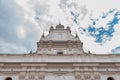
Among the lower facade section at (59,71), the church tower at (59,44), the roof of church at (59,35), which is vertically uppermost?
the roof of church at (59,35)

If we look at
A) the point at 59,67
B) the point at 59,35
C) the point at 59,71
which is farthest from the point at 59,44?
the point at 59,71

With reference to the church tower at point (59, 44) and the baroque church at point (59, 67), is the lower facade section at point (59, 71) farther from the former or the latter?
the church tower at point (59, 44)

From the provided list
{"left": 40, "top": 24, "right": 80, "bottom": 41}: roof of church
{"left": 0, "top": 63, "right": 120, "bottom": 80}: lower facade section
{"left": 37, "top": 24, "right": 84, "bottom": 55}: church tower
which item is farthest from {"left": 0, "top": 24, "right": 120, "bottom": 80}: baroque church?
{"left": 40, "top": 24, "right": 80, "bottom": 41}: roof of church

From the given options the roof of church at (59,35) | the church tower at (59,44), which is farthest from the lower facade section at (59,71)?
the roof of church at (59,35)

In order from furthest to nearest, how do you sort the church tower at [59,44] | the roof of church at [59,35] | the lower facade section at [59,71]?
the roof of church at [59,35]
the church tower at [59,44]
the lower facade section at [59,71]

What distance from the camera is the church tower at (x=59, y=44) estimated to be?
122 ft

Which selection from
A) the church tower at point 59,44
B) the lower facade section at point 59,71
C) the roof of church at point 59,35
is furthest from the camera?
the roof of church at point 59,35

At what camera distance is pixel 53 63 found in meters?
29.0

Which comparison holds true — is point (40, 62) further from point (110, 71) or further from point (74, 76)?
point (110, 71)

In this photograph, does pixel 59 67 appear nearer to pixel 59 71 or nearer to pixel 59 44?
pixel 59 71

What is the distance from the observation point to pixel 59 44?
126ft

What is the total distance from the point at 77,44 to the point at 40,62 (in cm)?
1187

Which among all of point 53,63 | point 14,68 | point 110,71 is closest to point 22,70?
point 14,68

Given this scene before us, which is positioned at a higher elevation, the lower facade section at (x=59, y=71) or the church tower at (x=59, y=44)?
the church tower at (x=59, y=44)
